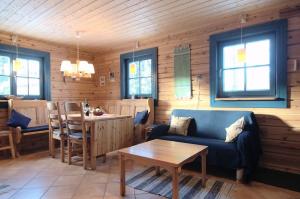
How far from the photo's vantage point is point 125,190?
234 cm

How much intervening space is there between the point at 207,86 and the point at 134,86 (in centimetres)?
186

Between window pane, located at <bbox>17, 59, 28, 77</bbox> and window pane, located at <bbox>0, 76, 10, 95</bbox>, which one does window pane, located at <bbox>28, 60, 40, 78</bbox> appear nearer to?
window pane, located at <bbox>17, 59, 28, 77</bbox>

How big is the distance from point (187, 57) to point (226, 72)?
77 centimetres

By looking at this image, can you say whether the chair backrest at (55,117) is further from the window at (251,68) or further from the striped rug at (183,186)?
the window at (251,68)

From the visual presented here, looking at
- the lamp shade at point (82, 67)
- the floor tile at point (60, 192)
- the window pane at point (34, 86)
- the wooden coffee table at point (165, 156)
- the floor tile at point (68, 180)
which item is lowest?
the floor tile at point (68, 180)

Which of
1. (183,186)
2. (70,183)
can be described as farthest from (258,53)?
(70,183)

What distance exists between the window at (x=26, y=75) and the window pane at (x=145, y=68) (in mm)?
2068

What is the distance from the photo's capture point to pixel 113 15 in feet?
10.1

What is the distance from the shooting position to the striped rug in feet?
7.49

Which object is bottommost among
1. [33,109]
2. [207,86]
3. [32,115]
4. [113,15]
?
[32,115]

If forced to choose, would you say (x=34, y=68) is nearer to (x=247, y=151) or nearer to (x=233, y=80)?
(x=233, y=80)

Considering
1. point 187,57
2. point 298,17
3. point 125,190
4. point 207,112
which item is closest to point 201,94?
point 207,112

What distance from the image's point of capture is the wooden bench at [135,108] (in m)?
4.00

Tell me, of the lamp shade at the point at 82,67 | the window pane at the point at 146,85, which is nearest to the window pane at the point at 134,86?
the window pane at the point at 146,85
